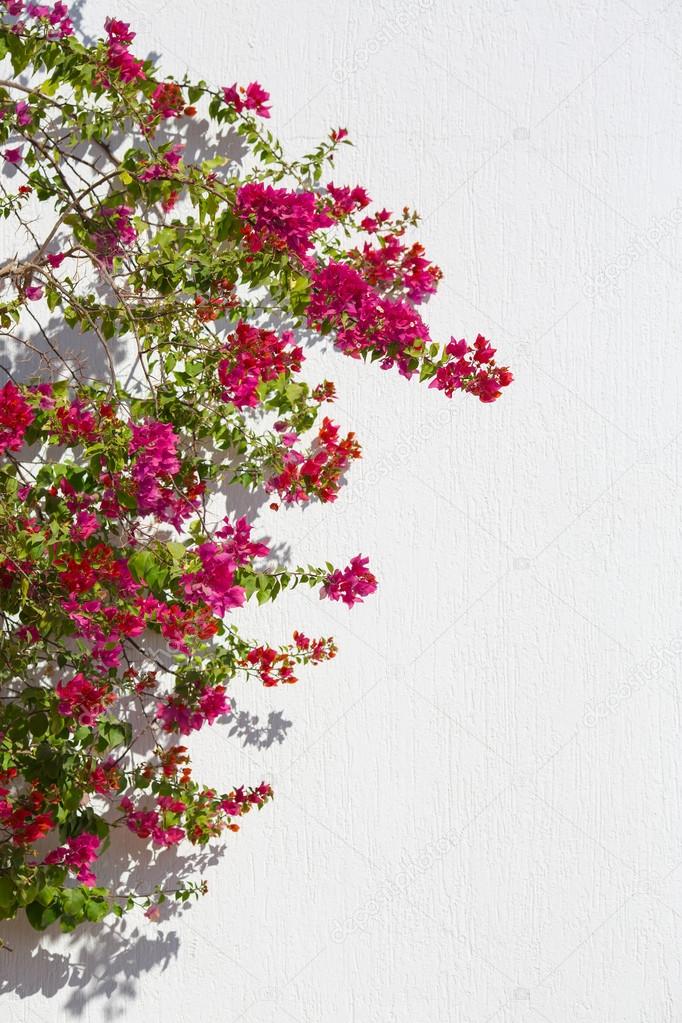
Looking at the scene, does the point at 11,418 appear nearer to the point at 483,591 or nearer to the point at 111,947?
the point at 483,591

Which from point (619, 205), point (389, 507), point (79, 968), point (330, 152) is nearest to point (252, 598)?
point (389, 507)

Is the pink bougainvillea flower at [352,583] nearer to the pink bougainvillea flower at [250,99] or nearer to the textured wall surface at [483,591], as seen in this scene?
the textured wall surface at [483,591]

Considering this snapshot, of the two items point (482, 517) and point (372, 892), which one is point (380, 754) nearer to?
point (372, 892)

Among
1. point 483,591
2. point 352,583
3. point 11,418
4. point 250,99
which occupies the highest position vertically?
point 250,99

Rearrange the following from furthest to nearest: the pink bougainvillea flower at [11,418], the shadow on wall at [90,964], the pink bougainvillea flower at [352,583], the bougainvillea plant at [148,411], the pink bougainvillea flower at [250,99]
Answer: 1. the shadow on wall at [90,964]
2. the pink bougainvillea flower at [250,99]
3. the pink bougainvillea flower at [352,583]
4. the bougainvillea plant at [148,411]
5. the pink bougainvillea flower at [11,418]

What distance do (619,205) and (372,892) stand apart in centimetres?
185

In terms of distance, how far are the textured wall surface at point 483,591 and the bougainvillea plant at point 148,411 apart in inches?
5.2

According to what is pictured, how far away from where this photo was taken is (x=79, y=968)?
8.05 feet

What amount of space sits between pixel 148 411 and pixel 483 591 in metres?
0.95

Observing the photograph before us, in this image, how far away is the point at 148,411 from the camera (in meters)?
2.25

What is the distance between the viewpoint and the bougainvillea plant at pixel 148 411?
196 cm

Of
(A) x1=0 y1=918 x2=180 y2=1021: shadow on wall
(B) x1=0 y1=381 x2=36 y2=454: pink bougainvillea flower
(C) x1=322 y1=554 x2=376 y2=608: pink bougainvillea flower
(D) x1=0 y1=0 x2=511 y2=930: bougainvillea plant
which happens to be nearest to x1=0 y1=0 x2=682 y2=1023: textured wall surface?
(A) x1=0 y1=918 x2=180 y2=1021: shadow on wall

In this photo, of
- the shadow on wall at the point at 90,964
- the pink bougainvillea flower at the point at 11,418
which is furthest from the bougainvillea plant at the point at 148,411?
the shadow on wall at the point at 90,964

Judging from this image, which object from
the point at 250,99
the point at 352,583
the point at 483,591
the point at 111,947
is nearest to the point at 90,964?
the point at 111,947
